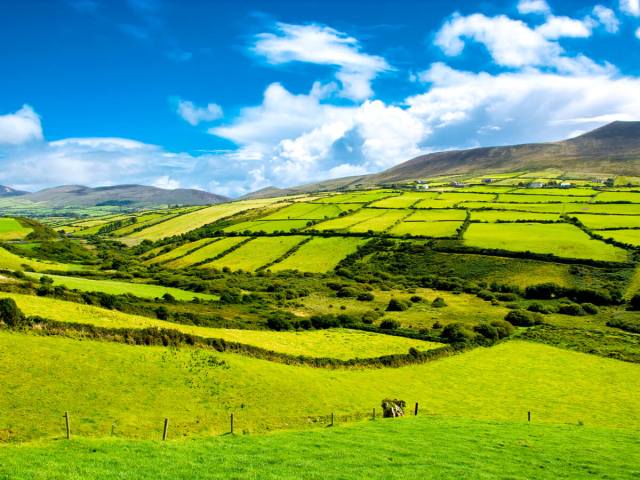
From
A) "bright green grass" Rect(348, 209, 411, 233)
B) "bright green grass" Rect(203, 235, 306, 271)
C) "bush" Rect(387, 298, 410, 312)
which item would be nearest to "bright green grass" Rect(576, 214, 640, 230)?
"bright green grass" Rect(348, 209, 411, 233)

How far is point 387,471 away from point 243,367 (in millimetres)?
20008

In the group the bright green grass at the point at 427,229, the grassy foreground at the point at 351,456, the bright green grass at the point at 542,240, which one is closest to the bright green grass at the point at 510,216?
the bright green grass at the point at 542,240

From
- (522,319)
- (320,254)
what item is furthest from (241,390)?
(320,254)

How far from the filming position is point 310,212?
182375mm

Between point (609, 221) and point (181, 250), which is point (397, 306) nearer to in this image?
point (609, 221)

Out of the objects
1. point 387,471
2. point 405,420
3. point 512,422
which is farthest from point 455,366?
point 387,471

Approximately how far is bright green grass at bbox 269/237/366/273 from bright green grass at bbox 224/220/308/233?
21979 millimetres

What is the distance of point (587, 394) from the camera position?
4122 cm

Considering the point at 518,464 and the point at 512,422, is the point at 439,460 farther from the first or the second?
the point at 512,422

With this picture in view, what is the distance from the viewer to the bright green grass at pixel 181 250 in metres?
134

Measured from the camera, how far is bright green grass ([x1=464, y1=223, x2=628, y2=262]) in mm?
100188

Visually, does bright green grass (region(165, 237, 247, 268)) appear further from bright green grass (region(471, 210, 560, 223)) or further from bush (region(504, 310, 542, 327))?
bush (region(504, 310, 542, 327))

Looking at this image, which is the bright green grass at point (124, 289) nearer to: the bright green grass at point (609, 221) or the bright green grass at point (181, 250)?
the bright green grass at point (181, 250)

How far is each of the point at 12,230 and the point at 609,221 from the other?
19090 cm
